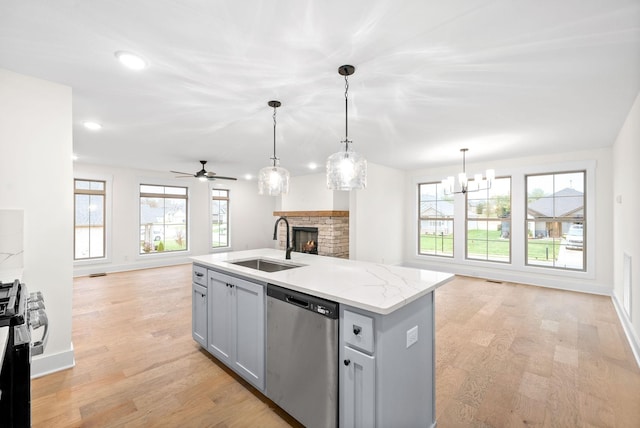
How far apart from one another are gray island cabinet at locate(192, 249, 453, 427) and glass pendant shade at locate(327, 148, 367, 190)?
692mm

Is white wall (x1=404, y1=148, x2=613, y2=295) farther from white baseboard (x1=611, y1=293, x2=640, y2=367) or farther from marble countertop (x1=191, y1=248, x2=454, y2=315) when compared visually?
marble countertop (x1=191, y1=248, x2=454, y2=315)

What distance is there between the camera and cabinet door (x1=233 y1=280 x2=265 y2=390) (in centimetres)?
210

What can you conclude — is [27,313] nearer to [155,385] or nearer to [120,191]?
[155,385]

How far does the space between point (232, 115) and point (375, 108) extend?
5.13 ft

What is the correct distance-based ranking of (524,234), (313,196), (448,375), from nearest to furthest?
(448,375) < (524,234) < (313,196)

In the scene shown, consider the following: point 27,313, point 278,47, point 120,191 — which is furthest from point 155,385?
point 120,191

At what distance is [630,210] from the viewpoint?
10.3 feet

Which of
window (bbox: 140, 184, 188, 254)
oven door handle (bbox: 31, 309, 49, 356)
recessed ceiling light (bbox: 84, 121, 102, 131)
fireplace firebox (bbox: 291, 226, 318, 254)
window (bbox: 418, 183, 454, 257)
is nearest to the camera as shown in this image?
oven door handle (bbox: 31, 309, 49, 356)

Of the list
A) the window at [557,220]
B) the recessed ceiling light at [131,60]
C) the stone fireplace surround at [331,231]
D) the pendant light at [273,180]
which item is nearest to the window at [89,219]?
the stone fireplace surround at [331,231]

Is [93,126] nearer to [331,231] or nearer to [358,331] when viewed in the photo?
[358,331]

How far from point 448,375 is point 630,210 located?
280 cm

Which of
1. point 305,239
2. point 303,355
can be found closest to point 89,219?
→ point 305,239

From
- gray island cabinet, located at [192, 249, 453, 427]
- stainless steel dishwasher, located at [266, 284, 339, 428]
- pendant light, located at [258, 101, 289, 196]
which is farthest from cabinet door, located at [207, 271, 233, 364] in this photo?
pendant light, located at [258, 101, 289, 196]

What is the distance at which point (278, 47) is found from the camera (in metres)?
1.88
